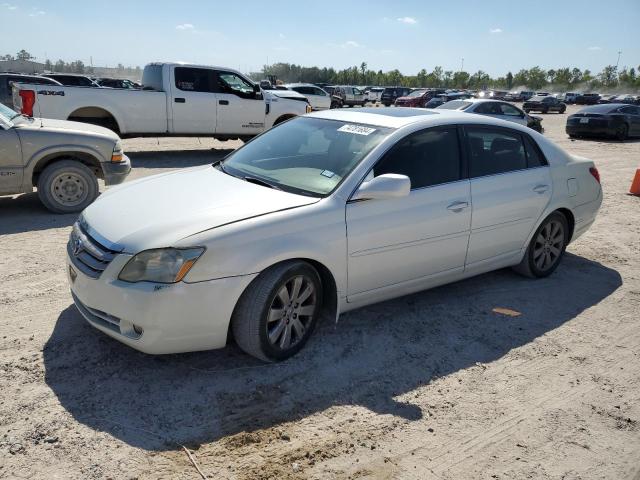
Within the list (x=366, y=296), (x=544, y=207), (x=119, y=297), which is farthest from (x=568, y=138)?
(x=119, y=297)

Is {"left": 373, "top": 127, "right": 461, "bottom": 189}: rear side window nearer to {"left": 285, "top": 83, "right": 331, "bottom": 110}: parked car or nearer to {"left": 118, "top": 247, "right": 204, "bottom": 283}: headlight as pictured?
{"left": 118, "top": 247, "right": 204, "bottom": 283}: headlight

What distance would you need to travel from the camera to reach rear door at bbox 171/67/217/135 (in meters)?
11.8

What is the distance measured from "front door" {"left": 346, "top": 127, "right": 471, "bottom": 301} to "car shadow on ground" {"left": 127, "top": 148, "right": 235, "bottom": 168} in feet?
26.0

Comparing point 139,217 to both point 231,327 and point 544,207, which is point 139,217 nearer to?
point 231,327

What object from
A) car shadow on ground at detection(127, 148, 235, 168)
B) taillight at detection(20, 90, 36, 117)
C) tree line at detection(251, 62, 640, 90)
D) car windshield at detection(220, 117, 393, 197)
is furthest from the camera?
tree line at detection(251, 62, 640, 90)

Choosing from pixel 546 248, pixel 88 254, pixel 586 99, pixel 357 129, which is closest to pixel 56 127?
pixel 88 254

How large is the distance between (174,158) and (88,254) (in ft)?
30.5

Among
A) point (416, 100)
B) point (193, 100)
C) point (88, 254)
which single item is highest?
point (416, 100)

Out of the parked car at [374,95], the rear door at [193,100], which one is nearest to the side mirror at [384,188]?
the rear door at [193,100]

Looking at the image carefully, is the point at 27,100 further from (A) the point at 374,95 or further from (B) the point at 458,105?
(A) the point at 374,95

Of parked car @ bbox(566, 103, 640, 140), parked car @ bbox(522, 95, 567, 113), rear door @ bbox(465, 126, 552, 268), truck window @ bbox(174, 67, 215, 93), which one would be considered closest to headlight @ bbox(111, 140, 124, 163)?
rear door @ bbox(465, 126, 552, 268)

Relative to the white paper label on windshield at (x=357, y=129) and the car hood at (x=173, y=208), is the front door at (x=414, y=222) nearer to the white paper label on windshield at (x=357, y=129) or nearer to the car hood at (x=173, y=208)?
the white paper label on windshield at (x=357, y=129)

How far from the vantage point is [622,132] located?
20.4 metres

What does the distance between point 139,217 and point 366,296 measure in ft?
5.59
